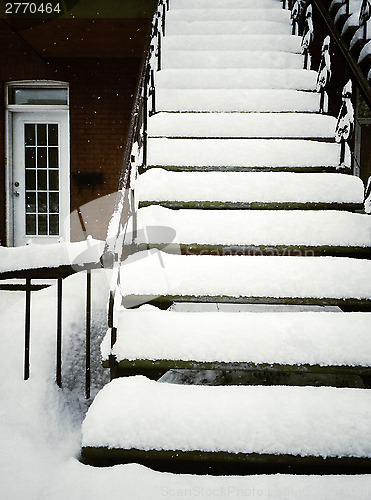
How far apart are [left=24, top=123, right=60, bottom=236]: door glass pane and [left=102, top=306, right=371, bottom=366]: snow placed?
Result: 4690 millimetres

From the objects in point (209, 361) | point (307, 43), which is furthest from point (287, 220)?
point (307, 43)

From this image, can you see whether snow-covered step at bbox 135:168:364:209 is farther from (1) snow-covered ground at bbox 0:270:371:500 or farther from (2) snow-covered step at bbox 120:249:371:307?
(1) snow-covered ground at bbox 0:270:371:500

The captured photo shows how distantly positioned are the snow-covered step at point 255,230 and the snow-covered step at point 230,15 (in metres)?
3.29

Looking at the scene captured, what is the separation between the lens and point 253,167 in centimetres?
351

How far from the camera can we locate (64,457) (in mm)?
2141

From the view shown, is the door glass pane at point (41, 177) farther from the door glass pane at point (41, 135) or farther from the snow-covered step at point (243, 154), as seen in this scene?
the snow-covered step at point (243, 154)

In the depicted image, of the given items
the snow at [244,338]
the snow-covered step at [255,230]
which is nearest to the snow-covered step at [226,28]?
the snow-covered step at [255,230]

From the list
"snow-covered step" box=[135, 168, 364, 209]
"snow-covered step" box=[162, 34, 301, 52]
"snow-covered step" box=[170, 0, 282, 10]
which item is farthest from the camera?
"snow-covered step" box=[170, 0, 282, 10]

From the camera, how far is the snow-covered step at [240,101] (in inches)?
162

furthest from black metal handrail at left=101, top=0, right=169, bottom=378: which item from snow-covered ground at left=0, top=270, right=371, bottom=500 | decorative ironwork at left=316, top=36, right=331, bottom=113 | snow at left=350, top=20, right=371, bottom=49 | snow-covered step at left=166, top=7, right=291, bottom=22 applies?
snow at left=350, top=20, right=371, bottom=49

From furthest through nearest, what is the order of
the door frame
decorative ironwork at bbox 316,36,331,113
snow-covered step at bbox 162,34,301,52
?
the door frame → snow-covered step at bbox 162,34,301,52 → decorative ironwork at bbox 316,36,331,113

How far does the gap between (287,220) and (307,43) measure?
2.54 metres

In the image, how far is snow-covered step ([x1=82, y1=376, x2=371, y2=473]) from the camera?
199 centimetres

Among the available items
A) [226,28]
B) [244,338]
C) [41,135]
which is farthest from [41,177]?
[244,338]
